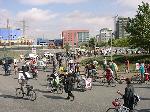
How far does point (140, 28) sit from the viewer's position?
59.7 m

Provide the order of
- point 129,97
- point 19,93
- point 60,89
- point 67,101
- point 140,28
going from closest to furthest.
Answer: point 129,97
point 67,101
point 19,93
point 60,89
point 140,28

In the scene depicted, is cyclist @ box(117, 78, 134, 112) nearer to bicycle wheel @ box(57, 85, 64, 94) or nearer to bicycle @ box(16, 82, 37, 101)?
bicycle @ box(16, 82, 37, 101)

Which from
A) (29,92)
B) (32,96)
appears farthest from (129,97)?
(29,92)

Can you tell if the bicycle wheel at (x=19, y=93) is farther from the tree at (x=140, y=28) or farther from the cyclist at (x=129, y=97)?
the tree at (x=140, y=28)

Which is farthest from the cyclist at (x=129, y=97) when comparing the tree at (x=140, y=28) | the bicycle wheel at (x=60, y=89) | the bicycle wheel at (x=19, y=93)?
the tree at (x=140, y=28)

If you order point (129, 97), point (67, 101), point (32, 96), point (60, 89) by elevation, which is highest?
point (129, 97)

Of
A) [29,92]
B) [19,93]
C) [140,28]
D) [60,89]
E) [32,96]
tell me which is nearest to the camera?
[32,96]

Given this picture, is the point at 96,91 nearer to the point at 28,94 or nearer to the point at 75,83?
the point at 75,83

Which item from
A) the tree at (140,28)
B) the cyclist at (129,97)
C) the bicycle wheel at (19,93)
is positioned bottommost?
the bicycle wheel at (19,93)

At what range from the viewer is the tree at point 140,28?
5844cm

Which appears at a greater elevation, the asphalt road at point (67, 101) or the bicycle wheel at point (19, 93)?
the bicycle wheel at point (19, 93)

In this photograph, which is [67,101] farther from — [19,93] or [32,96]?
[19,93]

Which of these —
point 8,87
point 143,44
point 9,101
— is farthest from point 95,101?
point 143,44

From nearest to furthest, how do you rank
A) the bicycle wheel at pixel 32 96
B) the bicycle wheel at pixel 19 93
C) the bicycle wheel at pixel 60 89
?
1. the bicycle wheel at pixel 32 96
2. the bicycle wheel at pixel 19 93
3. the bicycle wheel at pixel 60 89
